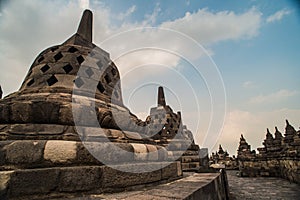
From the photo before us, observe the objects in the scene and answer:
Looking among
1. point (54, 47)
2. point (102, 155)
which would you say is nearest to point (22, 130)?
point (102, 155)

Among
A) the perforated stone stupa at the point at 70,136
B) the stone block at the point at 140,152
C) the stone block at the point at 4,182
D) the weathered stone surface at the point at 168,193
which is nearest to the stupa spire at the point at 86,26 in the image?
the perforated stone stupa at the point at 70,136

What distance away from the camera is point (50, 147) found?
1999 mm

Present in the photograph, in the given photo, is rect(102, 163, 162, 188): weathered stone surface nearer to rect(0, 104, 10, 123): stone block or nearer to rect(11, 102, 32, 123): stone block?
rect(11, 102, 32, 123): stone block

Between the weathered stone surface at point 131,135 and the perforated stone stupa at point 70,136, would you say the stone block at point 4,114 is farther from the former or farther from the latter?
the weathered stone surface at point 131,135

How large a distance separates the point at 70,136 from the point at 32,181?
71cm

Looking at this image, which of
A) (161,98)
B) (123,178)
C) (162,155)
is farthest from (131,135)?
(161,98)

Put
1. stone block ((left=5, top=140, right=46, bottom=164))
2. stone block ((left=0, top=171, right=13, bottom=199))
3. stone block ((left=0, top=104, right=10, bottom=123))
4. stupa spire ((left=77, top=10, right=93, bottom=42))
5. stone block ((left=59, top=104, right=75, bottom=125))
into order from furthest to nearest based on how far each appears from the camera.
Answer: stupa spire ((left=77, top=10, right=93, bottom=42)), stone block ((left=59, top=104, right=75, bottom=125)), stone block ((left=0, top=104, right=10, bottom=123)), stone block ((left=5, top=140, right=46, bottom=164)), stone block ((left=0, top=171, right=13, bottom=199))

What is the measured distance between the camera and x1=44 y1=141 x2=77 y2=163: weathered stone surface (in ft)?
6.44

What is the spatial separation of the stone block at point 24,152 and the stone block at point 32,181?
0.16 meters

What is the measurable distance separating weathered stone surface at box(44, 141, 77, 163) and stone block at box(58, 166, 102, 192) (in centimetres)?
14

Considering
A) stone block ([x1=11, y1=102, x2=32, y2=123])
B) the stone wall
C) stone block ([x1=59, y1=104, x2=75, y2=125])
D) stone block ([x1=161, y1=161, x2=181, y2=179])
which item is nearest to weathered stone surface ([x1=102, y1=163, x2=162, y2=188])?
stone block ([x1=161, y1=161, x2=181, y2=179])

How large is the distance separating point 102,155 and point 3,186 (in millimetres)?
971

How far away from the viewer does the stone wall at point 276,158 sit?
7.79m

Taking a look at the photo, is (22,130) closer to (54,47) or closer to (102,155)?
(102,155)
